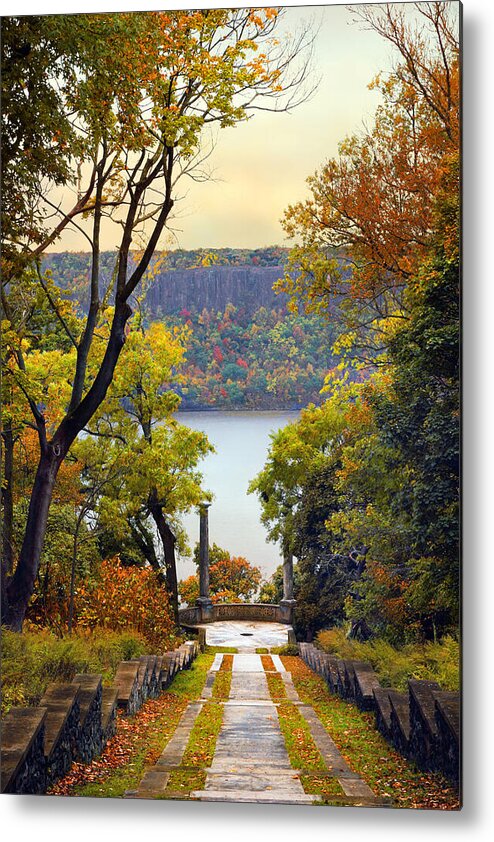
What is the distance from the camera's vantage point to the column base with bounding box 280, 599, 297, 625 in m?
5.76

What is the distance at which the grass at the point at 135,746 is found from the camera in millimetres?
5625

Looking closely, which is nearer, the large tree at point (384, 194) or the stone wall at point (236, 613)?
the large tree at point (384, 194)

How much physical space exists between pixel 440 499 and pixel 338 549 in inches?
27.3

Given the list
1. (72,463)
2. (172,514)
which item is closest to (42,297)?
(72,463)

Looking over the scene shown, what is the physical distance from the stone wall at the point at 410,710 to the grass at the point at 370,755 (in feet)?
0.16

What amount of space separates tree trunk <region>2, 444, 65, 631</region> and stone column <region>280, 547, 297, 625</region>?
4.99 ft

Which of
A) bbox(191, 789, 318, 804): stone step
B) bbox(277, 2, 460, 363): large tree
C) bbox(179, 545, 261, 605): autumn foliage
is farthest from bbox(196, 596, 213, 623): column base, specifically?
bbox(277, 2, 460, 363): large tree

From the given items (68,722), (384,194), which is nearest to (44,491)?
(68,722)

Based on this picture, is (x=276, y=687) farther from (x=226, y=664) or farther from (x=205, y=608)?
(x=205, y=608)

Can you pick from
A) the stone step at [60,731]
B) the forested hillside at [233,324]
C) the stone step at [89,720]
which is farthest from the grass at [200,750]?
the forested hillside at [233,324]

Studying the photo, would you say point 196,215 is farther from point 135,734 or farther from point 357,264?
point 135,734

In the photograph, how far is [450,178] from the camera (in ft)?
18.2

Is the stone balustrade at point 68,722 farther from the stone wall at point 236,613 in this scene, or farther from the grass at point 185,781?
the grass at point 185,781

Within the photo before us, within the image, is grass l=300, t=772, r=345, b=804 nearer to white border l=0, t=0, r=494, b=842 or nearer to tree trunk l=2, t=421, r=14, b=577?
white border l=0, t=0, r=494, b=842
